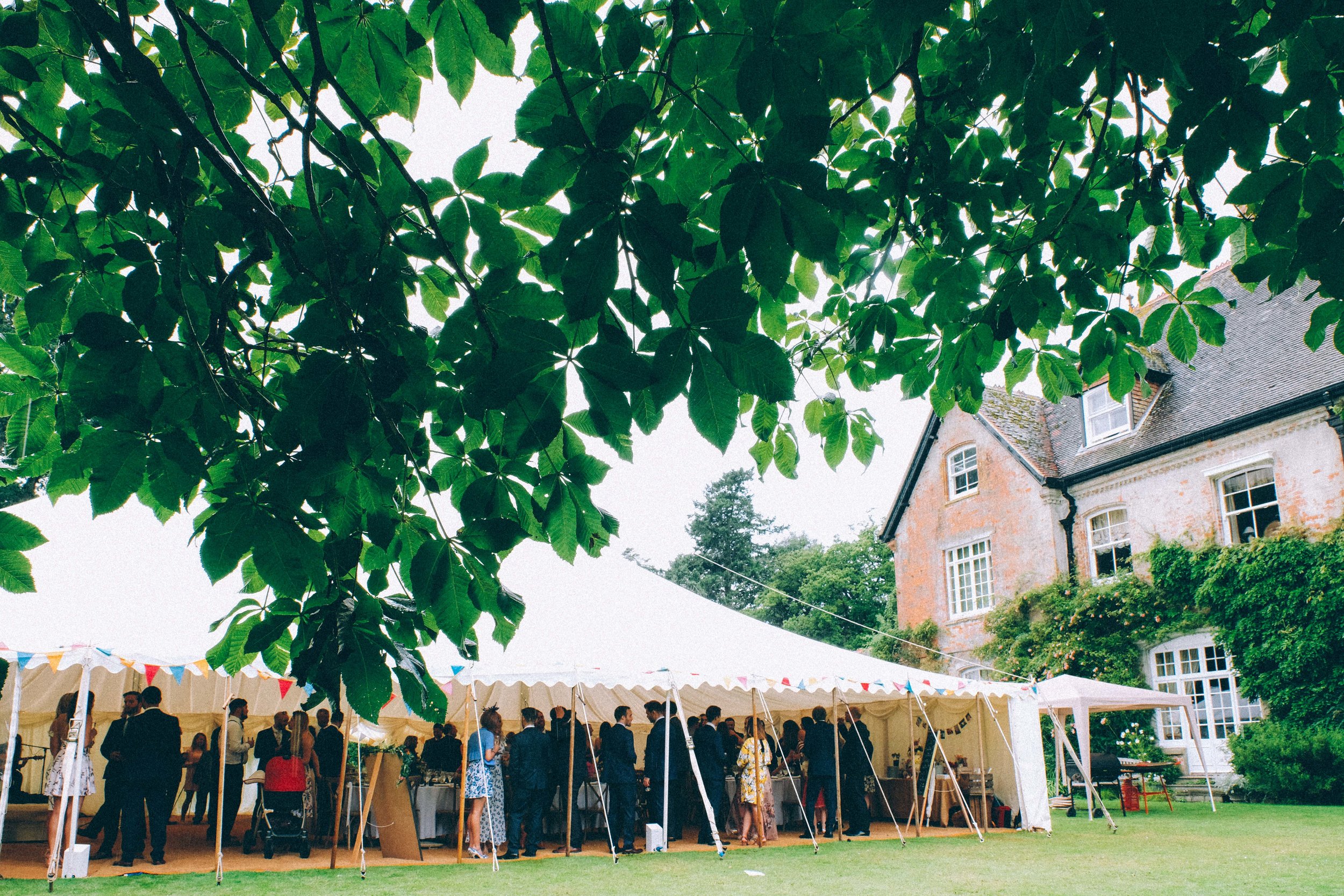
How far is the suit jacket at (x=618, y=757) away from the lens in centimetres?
1005

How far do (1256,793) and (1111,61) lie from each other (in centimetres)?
1631

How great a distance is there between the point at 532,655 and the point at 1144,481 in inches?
545

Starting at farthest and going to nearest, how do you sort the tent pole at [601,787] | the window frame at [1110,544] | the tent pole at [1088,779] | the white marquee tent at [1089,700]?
1. the window frame at [1110,544]
2. the white marquee tent at [1089,700]
3. the tent pole at [1088,779]
4. the tent pole at [601,787]

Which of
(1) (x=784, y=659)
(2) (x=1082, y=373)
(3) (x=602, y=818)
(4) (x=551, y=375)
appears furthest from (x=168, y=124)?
(3) (x=602, y=818)

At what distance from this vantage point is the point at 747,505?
52031mm

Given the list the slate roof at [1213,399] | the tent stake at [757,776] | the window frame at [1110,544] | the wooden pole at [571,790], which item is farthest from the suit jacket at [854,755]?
the slate roof at [1213,399]

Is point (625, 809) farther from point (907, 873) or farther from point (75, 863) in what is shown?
point (75, 863)

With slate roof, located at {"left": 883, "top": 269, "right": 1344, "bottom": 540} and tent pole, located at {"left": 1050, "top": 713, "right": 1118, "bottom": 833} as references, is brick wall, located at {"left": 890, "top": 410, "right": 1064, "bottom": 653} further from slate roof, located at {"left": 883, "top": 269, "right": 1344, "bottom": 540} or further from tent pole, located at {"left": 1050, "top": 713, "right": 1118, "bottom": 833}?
tent pole, located at {"left": 1050, "top": 713, "right": 1118, "bottom": 833}

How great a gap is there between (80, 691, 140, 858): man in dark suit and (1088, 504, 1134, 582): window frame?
16663 millimetres

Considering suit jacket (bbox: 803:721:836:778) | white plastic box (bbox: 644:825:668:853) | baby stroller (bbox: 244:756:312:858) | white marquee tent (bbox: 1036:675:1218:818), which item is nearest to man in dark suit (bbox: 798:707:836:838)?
suit jacket (bbox: 803:721:836:778)

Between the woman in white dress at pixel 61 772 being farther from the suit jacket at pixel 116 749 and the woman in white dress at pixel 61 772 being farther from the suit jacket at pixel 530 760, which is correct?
the suit jacket at pixel 530 760

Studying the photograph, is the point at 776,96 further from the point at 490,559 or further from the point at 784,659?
the point at 784,659

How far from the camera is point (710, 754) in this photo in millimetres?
10602

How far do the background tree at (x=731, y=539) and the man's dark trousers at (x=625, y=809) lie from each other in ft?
132
